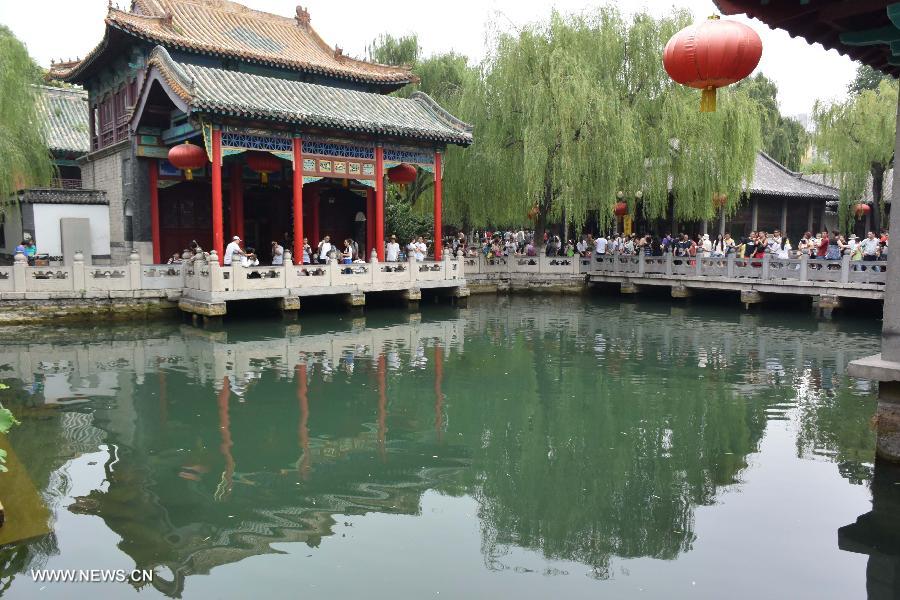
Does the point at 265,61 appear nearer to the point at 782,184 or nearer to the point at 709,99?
the point at 709,99

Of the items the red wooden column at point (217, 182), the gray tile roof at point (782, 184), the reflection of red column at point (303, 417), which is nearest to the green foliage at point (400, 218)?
the red wooden column at point (217, 182)

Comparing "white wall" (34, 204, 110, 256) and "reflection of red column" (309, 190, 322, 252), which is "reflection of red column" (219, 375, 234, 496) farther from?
"white wall" (34, 204, 110, 256)

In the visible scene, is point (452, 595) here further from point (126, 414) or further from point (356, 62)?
point (356, 62)

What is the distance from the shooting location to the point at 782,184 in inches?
892

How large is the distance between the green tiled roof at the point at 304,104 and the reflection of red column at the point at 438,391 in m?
5.80

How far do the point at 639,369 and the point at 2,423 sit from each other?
25.4 feet

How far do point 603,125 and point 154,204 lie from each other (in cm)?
1034

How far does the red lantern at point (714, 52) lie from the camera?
18.5ft

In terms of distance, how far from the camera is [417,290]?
16016 millimetres

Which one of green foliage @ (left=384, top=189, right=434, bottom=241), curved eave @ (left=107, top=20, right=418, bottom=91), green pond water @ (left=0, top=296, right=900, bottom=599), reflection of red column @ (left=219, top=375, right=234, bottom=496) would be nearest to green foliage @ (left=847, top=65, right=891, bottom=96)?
green foliage @ (left=384, top=189, right=434, bottom=241)

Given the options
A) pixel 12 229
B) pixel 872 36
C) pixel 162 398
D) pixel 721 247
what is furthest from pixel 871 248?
pixel 12 229

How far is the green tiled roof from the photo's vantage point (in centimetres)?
1328

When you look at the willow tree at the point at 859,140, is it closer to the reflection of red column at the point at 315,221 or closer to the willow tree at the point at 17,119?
the reflection of red column at the point at 315,221

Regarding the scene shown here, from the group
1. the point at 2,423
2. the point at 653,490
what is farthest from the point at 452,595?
the point at 2,423
